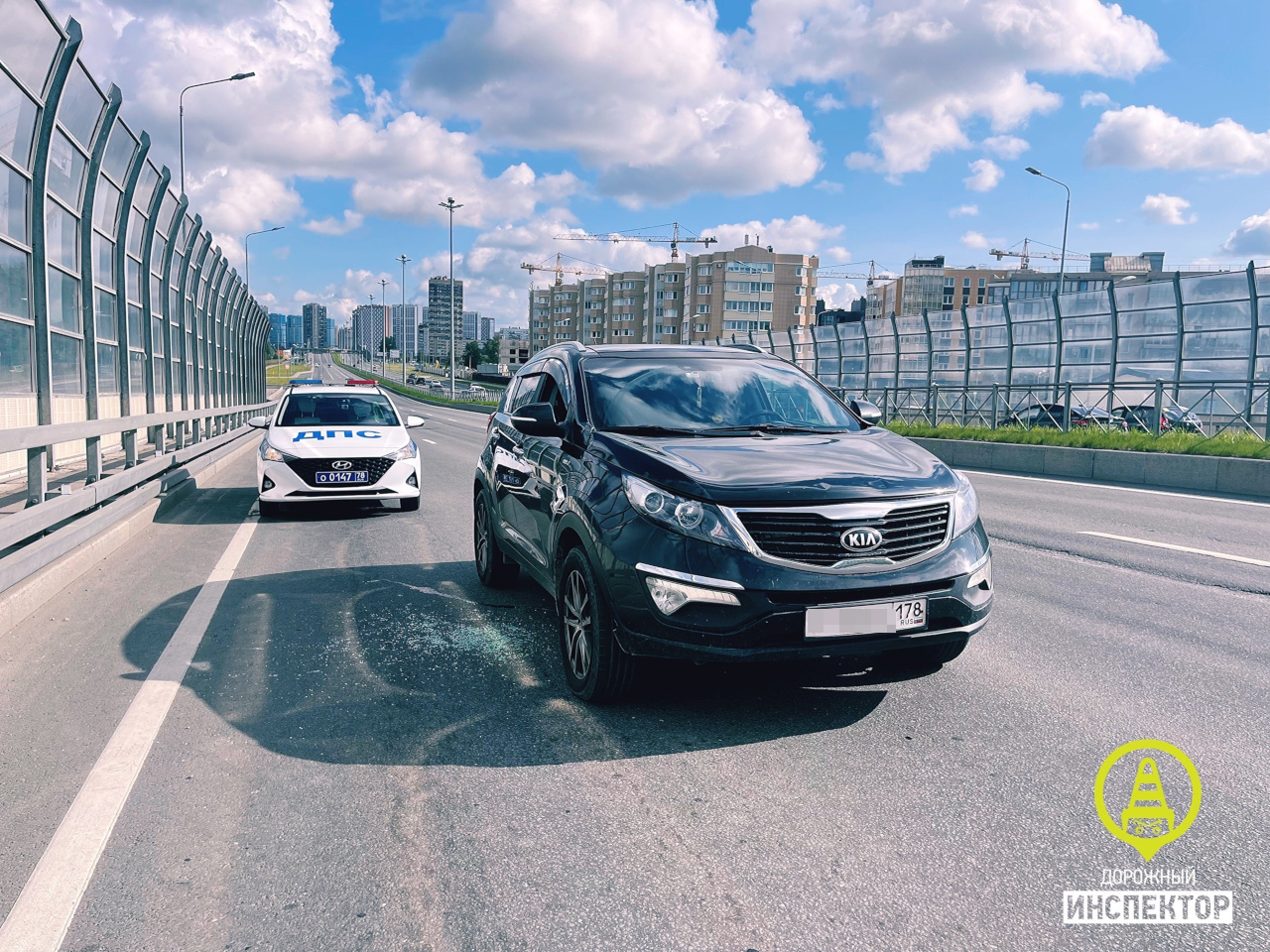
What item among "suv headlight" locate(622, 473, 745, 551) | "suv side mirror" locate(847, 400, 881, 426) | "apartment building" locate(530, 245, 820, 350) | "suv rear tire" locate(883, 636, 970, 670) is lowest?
"suv rear tire" locate(883, 636, 970, 670)

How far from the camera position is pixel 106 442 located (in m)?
13.8

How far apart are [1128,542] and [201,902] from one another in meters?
8.28

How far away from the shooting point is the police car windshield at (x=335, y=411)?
11.5 metres

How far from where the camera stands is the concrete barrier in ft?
44.5

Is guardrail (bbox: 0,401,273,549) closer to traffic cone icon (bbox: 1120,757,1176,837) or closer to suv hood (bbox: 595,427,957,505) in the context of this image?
suv hood (bbox: 595,427,957,505)

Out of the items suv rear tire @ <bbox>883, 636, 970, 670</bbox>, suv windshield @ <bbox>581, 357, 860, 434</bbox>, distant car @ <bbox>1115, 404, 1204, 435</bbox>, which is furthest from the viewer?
distant car @ <bbox>1115, 404, 1204, 435</bbox>

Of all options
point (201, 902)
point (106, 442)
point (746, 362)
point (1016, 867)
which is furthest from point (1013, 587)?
point (106, 442)

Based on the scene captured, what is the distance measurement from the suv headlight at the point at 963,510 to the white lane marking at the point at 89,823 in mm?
3333

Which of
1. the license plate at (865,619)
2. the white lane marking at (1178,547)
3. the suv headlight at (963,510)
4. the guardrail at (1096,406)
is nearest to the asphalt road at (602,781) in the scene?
the license plate at (865,619)

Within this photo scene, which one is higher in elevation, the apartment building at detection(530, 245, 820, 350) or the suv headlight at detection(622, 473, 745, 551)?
the apartment building at detection(530, 245, 820, 350)

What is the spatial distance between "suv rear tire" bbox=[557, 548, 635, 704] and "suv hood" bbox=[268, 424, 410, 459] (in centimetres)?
661

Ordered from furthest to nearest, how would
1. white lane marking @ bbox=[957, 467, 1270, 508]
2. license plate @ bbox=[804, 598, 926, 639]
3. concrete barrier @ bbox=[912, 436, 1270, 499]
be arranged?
concrete barrier @ bbox=[912, 436, 1270, 499]
white lane marking @ bbox=[957, 467, 1270, 508]
license plate @ bbox=[804, 598, 926, 639]

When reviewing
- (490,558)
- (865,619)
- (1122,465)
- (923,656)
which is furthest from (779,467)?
(1122,465)

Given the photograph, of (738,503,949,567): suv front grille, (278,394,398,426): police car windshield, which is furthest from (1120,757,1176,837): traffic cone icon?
(278,394,398,426): police car windshield
